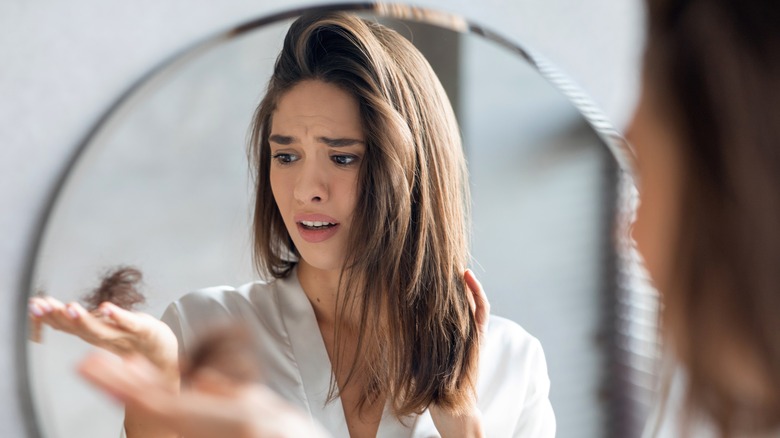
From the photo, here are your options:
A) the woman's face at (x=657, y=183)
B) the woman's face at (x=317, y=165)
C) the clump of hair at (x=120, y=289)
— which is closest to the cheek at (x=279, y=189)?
the woman's face at (x=317, y=165)

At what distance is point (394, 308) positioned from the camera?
0.61 metres

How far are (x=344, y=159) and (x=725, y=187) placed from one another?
0.28m

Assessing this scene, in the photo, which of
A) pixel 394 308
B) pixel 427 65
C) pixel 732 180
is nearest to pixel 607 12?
pixel 427 65

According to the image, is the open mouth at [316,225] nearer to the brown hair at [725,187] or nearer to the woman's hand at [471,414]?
the woman's hand at [471,414]

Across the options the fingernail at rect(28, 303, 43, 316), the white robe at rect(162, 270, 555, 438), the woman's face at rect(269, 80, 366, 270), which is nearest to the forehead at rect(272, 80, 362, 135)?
the woman's face at rect(269, 80, 366, 270)

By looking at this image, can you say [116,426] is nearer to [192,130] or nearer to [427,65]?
[192,130]

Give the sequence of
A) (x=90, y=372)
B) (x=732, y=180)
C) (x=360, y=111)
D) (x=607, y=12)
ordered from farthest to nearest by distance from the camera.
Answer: (x=607, y=12), (x=360, y=111), (x=90, y=372), (x=732, y=180)

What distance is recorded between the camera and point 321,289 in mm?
592

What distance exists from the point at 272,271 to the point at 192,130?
11 cm

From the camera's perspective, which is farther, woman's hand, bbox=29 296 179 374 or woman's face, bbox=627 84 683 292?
woman's hand, bbox=29 296 179 374

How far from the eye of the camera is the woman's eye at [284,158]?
0.58m

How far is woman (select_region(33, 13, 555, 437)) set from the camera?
0.57 metres

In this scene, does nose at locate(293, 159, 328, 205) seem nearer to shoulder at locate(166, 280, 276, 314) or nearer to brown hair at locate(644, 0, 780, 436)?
shoulder at locate(166, 280, 276, 314)

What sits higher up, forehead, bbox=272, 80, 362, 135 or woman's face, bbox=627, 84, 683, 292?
forehead, bbox=272, 80, 362, 135
